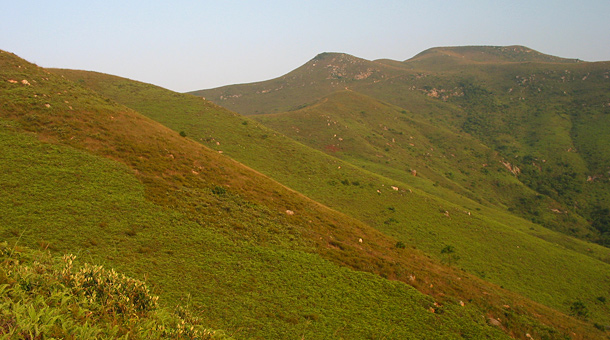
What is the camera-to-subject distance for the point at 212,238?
20.3 m

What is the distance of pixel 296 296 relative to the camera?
17312 mm

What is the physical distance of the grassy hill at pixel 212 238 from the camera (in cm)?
1542

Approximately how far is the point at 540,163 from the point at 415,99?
71187mm

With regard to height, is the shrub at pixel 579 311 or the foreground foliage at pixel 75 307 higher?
the foreground foliage at pixel 75 307

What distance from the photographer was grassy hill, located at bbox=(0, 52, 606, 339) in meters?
15.4

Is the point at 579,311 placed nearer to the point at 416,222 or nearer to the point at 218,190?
the point at 416,222

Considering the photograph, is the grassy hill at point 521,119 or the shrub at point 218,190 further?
the grassy hill at point 521,119

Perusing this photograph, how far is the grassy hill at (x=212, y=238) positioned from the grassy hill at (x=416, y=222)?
1.97 m

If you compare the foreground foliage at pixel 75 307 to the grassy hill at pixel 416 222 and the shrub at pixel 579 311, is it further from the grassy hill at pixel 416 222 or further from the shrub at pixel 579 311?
the shrub at pixel 579 311

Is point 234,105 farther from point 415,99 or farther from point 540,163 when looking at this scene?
point 540,163

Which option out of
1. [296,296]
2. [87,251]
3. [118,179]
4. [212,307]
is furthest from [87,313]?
[118,179]

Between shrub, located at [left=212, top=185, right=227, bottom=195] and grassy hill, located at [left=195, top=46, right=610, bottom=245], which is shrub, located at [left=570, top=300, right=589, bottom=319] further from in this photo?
grassy hill, located at [left=195, top=46, right=610, bottom=245]

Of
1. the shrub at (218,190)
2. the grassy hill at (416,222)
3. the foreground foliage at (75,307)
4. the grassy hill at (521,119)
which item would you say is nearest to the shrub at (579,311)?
the grassy hill at (416,222)

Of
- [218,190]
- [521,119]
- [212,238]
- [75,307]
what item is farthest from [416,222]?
[521,119]
